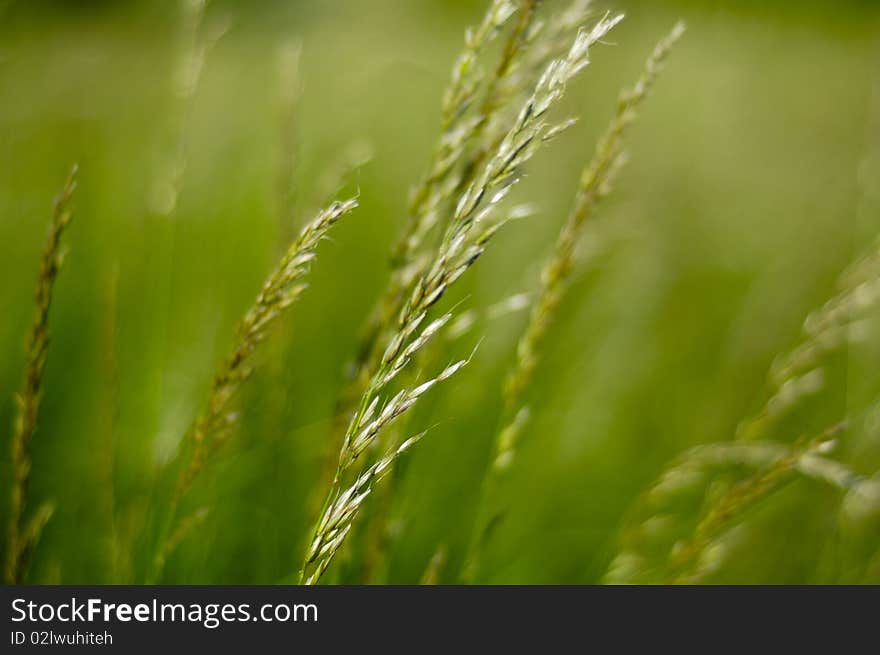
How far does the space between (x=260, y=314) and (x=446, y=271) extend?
0.27m

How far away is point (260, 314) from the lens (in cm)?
90

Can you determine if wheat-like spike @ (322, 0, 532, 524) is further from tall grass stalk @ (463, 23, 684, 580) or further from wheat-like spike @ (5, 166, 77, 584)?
wheat-like spike @ (5, 166, 77, 584)

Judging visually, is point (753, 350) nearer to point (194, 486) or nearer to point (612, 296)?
point (612, 296)

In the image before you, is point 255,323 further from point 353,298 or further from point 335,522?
point 353,298

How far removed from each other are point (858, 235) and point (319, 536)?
2.67 m

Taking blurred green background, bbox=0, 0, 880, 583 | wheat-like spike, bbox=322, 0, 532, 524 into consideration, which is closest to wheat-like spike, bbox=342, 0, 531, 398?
wheat-like spike, bbox=322, 0, 532, 524

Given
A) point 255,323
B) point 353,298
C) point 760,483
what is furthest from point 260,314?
point 353,298

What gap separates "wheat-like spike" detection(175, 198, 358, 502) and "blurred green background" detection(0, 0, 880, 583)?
22 centimetres

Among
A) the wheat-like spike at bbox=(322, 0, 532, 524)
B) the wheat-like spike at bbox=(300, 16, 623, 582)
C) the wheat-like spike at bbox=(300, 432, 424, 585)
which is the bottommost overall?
the wheat-like spike at bbox=(300, 432, 424, 585)

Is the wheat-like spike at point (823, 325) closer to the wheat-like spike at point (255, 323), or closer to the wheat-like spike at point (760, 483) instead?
the wheat-like spike at point (760, 483)

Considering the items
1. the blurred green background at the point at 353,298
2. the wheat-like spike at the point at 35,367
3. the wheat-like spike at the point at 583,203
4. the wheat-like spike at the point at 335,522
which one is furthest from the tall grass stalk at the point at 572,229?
the wheat-like spike at the point at 35,367

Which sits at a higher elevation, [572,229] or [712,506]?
[572,229]

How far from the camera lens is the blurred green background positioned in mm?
1475
